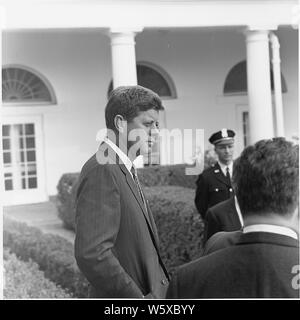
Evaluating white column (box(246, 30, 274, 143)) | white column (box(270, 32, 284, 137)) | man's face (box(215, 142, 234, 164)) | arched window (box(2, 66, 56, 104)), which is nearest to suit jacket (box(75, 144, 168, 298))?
man's face (box(215, 142, 234, 164))

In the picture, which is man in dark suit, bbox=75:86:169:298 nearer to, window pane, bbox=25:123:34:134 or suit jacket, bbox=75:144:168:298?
suit jacket, bbox=75:144:168:298

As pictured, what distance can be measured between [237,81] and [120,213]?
10107mm

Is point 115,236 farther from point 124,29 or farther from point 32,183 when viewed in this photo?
point 32,183

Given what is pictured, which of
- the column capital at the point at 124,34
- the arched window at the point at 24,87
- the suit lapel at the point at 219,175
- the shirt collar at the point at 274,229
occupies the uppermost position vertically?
the column capital at the point at 124,34

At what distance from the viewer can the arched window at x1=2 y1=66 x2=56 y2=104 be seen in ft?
35.9

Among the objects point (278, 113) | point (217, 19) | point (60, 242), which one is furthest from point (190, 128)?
point (60, 242)

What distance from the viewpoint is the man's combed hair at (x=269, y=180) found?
5.59 feet

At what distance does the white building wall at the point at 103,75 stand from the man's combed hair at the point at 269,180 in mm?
9086

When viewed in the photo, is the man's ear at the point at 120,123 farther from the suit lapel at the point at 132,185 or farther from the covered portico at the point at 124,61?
the covered portico at the point at 124,61

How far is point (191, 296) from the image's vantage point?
1775mm

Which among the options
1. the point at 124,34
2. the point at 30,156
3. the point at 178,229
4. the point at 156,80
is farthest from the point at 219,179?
the point at 156,80

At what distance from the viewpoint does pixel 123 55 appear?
9219 millimetres

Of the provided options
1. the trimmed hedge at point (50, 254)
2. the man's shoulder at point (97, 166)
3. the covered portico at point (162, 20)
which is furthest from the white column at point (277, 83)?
the man's shoulder at point (97, 166)

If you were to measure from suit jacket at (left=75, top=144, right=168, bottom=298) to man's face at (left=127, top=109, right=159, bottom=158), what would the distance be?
10 centimetres
